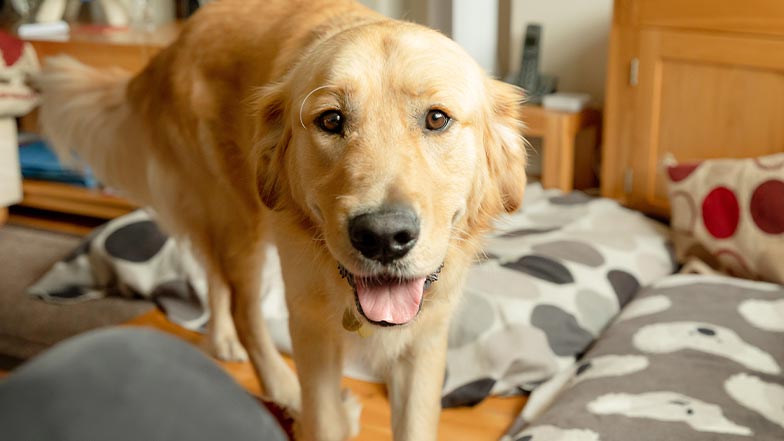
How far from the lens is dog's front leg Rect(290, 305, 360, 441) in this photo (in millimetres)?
1527

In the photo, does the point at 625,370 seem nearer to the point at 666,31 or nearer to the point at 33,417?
the point at 666,31

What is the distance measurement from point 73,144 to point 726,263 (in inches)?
72.9

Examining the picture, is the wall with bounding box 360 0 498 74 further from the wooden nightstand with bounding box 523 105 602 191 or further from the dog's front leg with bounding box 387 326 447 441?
the dog's front leg with bounding box 387 326 447 441

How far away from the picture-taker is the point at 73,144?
2.32 meters

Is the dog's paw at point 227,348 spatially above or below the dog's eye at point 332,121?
below

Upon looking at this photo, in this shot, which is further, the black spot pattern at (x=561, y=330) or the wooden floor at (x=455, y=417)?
the black spot pattern at (x=561, y=330)

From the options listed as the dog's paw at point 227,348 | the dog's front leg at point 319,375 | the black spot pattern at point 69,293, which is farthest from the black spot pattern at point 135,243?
the dog's front leg at point 319,375

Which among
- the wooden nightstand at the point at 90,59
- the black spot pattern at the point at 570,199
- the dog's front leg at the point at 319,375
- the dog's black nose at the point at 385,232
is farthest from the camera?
the wooden nightstand at the point at 90,59

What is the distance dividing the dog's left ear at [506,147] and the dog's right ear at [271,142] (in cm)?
34

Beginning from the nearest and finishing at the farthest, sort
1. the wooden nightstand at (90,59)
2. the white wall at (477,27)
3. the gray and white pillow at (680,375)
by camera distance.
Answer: the gray and white pillow at (680,375), the white wall at (477,27), the wooden nightstand at (90,59)

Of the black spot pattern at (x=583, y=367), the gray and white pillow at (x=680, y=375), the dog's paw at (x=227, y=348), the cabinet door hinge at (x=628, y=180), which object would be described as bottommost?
the dog's paw at (x=227, y=348)

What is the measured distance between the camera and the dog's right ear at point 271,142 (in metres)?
1.43

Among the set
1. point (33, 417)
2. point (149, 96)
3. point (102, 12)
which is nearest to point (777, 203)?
point (149, 96)

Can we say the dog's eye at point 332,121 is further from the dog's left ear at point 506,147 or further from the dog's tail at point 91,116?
the dog's tail at point 91,116
